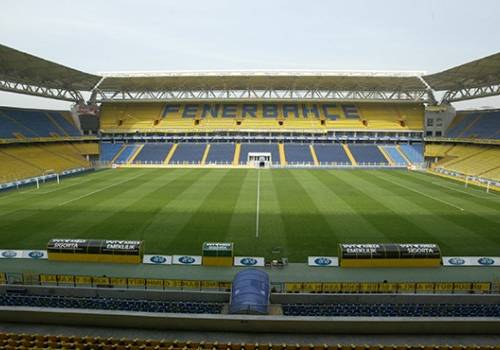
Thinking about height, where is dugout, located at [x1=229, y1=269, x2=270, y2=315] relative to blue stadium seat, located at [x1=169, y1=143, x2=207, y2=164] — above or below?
below

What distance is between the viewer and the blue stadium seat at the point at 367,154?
54062 mm

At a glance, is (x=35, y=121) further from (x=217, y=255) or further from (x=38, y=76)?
(x=217, y=255)

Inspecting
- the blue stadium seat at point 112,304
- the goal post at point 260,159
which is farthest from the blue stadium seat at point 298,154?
the blue stadium seat at point 112,304

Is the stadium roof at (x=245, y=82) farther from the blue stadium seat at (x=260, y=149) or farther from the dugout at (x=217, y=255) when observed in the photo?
the dugout at (x=217, y=255)

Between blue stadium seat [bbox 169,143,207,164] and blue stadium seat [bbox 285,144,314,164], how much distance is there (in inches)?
567

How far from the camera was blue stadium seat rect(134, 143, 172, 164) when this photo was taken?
5544 cm

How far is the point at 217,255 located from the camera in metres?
16.4

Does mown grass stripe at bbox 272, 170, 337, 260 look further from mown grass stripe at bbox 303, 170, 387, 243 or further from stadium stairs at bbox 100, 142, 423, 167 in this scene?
stadium stairs at bbox 100, 142, 423, 167

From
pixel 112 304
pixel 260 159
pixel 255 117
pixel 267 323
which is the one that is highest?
pixel 255 117

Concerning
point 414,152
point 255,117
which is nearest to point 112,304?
point 255,117

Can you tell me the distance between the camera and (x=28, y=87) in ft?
151

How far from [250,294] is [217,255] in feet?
16.5

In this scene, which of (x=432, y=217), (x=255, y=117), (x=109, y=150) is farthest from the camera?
(x=255, y=117)

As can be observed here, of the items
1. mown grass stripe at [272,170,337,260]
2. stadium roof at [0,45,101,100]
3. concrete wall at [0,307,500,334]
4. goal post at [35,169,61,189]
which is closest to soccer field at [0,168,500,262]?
mown grass stripe at [272,170,337,260]
